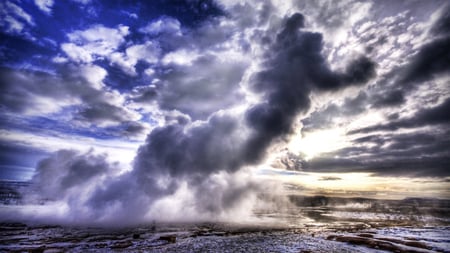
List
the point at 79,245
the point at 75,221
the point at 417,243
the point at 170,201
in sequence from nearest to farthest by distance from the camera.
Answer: the point at 79,245, the point at 417,243, the point at 75,221, the point at 170,201

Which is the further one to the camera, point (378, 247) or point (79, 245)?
point (378, 247)

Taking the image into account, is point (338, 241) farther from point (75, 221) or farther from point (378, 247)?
point (75, 221)

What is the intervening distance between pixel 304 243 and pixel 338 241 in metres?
7.95

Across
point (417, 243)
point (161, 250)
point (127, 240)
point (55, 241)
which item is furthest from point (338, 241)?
point (55, 241)

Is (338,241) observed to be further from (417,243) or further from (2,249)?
(2,249)

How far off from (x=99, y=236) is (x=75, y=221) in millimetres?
24358

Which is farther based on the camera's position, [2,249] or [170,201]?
[170,201]

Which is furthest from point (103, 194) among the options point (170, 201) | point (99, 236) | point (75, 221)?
point (99, 236)

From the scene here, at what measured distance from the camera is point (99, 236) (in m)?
42.1

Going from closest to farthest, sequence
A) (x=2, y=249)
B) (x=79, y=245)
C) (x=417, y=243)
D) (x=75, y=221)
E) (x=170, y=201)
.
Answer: (x=2, y=249), (x=79, y=245), (x=417, y=243), (x=75, y=221), (x=170, y=201)

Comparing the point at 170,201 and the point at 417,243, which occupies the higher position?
the point at 170,201

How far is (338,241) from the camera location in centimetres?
4147

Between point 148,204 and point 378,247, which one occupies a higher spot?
point 148,204

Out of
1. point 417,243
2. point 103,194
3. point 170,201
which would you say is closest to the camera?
point 417,243
